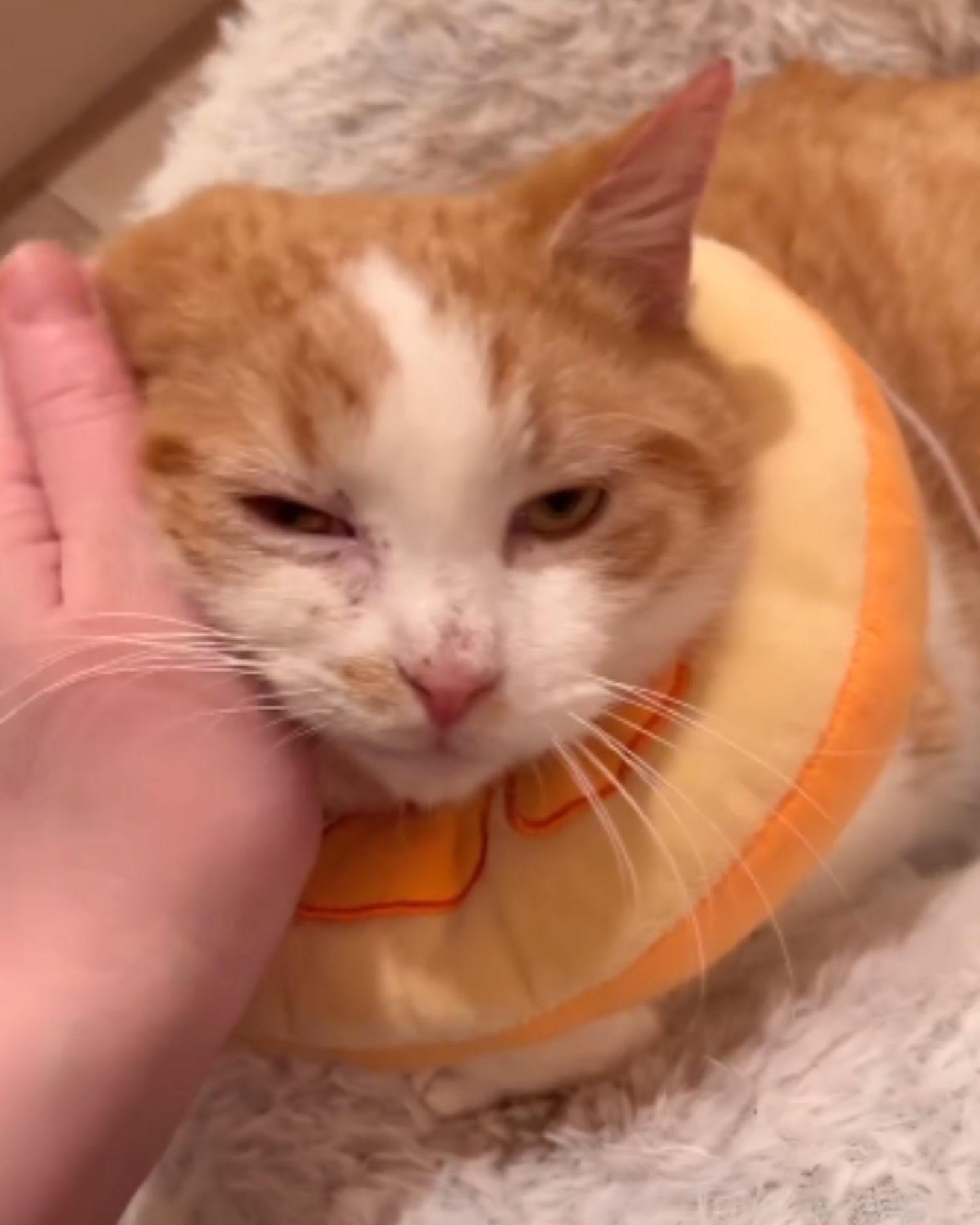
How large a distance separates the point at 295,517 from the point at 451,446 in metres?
0.09

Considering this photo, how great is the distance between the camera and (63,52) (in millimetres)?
1733

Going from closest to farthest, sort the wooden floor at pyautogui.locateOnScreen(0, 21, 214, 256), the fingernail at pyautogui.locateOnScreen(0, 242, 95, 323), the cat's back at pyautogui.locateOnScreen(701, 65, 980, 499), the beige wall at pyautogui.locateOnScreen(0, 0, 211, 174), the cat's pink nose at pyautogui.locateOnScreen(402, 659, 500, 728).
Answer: the cat's pink nose at pyautogui.locateOnScreen(402, 659, 500, 728), the fingernail at pyautogui.locateOnScreen(0, 242, 95, 323), the cat's back at pyautogui.locateOnScreen(701, 65, 980, 499), the beige wall at pyautogui.locateOnScreen(0, 0, 211, 174), the wooden floor at pyautogui.locateOnScreen(0, 21, 214, 256)

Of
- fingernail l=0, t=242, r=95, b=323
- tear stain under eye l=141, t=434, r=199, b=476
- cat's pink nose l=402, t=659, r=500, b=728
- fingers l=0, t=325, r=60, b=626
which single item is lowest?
cat's pink nose l=402, t=659, r=500, b=728

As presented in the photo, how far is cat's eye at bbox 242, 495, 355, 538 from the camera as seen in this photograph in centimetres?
74

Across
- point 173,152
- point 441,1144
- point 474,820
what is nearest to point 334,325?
point 474,820

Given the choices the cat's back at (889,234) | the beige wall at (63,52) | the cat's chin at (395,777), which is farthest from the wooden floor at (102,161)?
the cat's chin at (395,777)

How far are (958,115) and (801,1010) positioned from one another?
0.66 m

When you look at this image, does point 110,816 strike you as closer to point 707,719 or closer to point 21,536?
point 21,536

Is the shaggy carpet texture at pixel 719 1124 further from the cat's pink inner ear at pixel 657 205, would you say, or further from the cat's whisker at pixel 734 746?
the cat's pink inner ear at pixel 657 205

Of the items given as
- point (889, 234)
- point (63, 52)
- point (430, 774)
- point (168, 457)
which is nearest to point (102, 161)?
point (63, 52)

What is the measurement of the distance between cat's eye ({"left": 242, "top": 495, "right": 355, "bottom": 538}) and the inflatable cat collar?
0.61 feet

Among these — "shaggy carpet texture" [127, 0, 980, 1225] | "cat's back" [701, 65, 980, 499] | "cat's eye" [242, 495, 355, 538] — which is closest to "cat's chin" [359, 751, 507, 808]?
"cat's eye" [242, 495, 355, 538]

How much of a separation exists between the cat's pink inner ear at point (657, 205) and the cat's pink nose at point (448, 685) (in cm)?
24

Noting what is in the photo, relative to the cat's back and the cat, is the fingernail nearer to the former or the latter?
the cat
